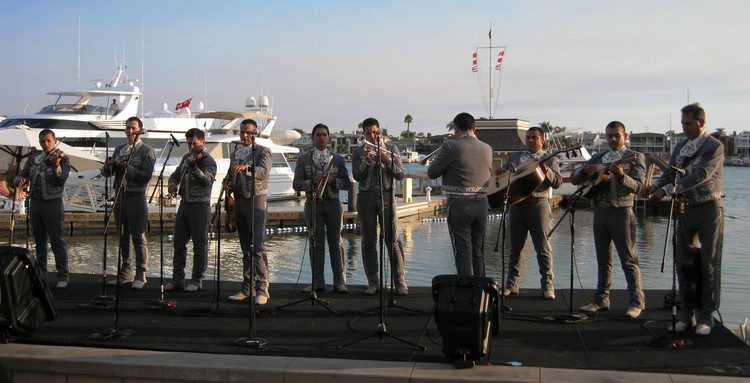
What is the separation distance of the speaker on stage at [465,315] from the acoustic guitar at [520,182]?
1.86 meters

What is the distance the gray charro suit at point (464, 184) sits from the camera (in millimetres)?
6141

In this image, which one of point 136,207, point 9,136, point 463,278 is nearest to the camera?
point 463,278

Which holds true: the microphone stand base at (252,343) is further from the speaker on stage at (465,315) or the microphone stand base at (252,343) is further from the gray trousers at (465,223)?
the gray trousers at (465,223)

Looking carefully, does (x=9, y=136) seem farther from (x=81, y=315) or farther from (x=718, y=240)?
(x=718, y=240)

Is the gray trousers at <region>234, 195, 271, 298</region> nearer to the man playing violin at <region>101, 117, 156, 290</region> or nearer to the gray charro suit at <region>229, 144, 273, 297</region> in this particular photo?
the gray charro suit at <region>229, 144, 273, 297</region>

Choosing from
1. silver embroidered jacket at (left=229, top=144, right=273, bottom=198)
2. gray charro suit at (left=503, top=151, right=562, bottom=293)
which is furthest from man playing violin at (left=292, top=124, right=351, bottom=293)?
gray charro suit at (left=503, top=151, right=562, bottom=293)

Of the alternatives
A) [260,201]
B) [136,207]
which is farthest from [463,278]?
[136,207]

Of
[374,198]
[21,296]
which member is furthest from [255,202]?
[21,296]

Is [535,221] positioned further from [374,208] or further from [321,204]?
[321,204]

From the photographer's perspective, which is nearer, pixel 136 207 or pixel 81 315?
pixel 81 315

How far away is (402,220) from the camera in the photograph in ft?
79.0

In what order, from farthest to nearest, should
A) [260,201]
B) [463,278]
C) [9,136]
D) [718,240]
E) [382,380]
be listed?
1. [9,136]
2. [260,201]
3. [718,240]
4. [463,278]
5. [382,380]

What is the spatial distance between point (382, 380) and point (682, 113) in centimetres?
349

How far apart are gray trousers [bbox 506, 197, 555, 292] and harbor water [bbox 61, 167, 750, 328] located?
190cm
